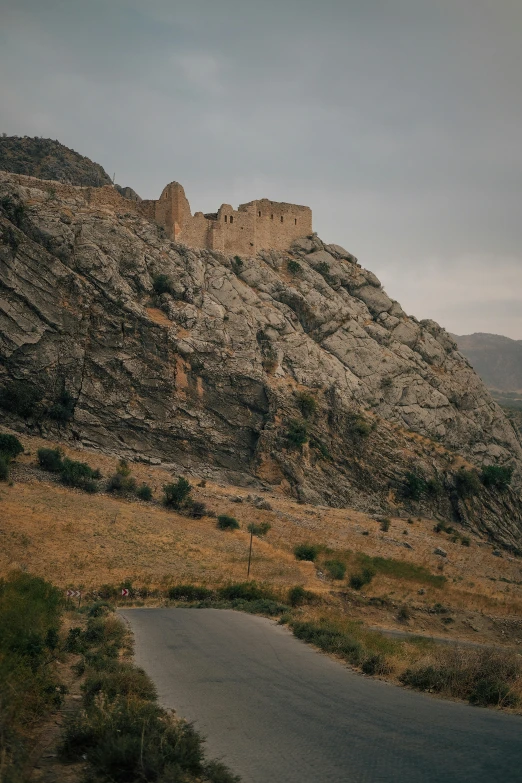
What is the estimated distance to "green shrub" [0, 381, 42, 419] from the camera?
140ft

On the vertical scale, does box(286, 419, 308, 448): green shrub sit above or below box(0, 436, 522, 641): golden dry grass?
above

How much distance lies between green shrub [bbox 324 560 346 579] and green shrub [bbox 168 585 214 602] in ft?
33.1

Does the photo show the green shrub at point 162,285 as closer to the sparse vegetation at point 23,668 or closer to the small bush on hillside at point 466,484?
the small bush on hillside at point 466,484

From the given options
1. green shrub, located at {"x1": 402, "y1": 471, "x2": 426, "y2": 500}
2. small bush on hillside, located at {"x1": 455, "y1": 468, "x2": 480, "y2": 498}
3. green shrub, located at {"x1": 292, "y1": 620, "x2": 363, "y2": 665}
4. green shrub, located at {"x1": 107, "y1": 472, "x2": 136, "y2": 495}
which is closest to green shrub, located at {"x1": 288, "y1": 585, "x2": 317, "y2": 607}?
green shrub, located at {"x1": 292, "y1": 620, "x2": 363, "y2": 665}

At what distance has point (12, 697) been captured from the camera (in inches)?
292

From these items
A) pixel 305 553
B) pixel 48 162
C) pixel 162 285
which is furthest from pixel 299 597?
pixel 48 162

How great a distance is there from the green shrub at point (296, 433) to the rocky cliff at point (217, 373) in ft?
0.48

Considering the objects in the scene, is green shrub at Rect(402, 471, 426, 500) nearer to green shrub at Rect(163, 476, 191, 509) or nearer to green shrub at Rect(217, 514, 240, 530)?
green shrub at Rect(217, 514, 240, 530)

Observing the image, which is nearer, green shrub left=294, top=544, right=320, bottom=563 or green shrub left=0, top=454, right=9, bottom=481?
green shrub left=0, top=454, right=9, bottom=481

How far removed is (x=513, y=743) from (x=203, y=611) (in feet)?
51.8

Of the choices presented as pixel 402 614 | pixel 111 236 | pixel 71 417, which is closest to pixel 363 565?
pixel 402 614

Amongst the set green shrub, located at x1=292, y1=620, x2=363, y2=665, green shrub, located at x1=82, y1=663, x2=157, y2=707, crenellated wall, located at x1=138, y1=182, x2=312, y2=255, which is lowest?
green shrub, located at x1=292, y1=620, x2=363, y2=665

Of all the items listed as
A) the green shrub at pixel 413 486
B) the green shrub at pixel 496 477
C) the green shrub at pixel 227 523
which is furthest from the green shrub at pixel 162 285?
the green shrub at pixel 496 477

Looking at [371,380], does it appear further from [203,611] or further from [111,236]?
[203,611]
